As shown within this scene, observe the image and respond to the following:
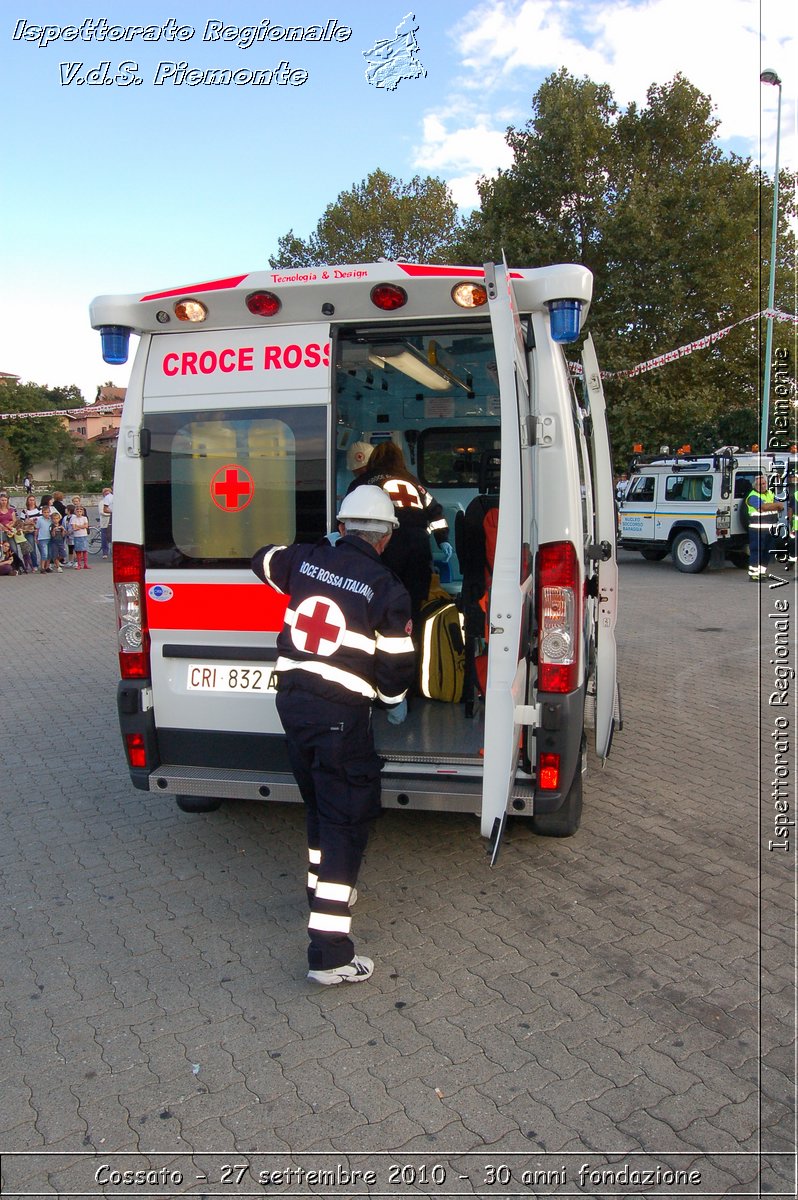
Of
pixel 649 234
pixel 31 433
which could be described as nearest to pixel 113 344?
pixel 649 234

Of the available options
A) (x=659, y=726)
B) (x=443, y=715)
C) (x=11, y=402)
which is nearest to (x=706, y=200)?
(x=659, y=726)

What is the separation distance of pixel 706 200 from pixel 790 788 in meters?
22.4

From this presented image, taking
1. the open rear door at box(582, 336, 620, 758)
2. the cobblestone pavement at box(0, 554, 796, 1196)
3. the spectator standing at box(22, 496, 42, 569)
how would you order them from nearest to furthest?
the cobblestone pavement at box(0, 554, 796, 1196) < the open rear door at box(582, 336, 620, 758) < the spectator standing at box(22, 496, 42, 569)

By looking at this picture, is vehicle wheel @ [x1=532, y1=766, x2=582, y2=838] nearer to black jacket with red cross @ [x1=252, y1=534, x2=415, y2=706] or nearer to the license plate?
black jacket with red cross @ [x1=252, y1=534, x2=415, y2=706]

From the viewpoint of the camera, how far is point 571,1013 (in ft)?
10.3

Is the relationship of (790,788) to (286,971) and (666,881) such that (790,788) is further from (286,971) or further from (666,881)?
(286,971)

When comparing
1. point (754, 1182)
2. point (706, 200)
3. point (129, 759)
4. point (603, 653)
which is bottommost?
point (754, 1182)

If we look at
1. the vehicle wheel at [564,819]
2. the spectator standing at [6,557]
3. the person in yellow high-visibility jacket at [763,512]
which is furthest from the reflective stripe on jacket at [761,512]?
the spectator standing at [6,557]

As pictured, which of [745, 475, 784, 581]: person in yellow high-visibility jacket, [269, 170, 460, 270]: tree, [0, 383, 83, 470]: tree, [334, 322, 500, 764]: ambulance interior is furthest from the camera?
[0, 383, 83, 470]: tree

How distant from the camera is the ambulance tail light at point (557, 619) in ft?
12.3

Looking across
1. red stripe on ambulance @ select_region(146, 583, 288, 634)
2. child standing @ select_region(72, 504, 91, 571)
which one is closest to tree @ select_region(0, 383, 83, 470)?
child standing @ select_region(72, 504, 91, 571)

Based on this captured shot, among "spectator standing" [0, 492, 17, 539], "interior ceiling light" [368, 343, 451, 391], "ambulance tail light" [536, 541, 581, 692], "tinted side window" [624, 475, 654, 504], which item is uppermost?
"interior ceiling light" [368, 343, 451, 391]

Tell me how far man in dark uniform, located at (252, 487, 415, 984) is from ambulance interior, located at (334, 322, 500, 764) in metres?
0.74

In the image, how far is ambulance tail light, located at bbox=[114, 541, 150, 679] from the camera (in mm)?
4250
